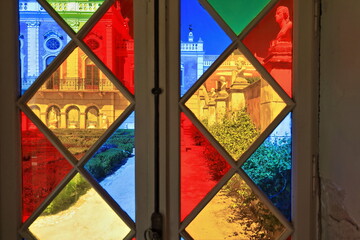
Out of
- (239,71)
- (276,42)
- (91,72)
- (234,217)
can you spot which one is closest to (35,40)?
(91,72)

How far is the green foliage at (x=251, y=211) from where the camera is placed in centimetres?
122

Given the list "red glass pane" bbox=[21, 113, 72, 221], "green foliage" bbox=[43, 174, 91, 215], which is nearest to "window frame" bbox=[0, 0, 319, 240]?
"red glass pane" bbox=[21, 113, 72, 221]

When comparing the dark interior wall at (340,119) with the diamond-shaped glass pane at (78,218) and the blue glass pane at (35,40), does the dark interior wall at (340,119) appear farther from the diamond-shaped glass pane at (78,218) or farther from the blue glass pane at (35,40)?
the blue glass pane at (35,40)

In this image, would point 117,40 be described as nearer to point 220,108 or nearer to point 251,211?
point 220,108

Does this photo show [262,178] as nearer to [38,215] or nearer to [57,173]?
[57,173]

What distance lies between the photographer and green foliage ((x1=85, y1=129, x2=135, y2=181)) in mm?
1238

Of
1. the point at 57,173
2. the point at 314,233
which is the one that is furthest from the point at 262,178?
the point at 57,173

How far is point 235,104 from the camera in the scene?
4.07 feet

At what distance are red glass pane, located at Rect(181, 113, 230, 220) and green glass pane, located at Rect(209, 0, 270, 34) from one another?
46 centimetres

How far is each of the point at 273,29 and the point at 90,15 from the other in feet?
2.68

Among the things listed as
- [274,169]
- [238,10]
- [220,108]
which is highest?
[238,10]

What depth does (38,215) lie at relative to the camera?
1.26 meters

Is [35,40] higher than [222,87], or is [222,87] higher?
[35,40]

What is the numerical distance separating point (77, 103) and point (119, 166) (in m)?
0.34
